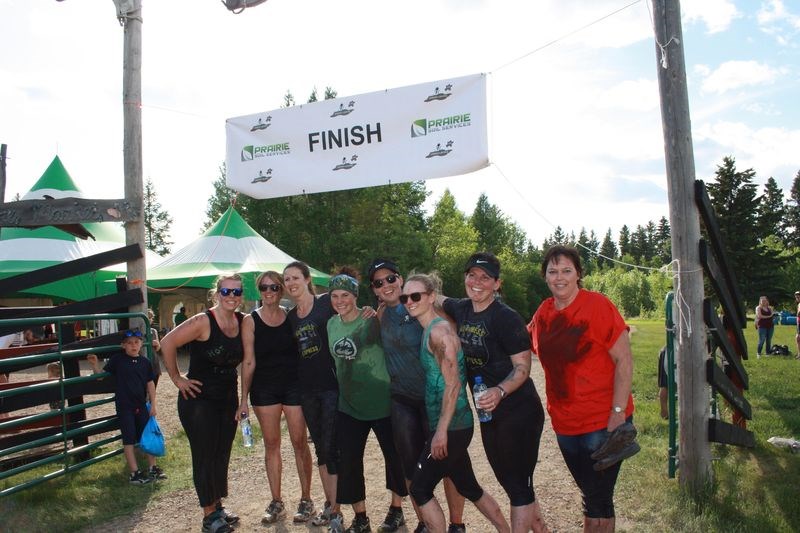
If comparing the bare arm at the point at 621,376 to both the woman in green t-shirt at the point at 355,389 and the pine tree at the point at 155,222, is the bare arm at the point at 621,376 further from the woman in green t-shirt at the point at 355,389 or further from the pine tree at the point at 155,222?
the pine tree at the point at 155,222

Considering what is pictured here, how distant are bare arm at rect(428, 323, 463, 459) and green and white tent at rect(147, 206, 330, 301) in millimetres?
14289

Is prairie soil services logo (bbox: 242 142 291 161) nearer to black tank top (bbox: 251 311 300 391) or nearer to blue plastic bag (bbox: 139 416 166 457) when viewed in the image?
black tank top (bbox: 251 311 300 391)

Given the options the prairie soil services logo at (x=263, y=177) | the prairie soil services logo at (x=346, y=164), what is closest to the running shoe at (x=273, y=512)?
the prairie soil services logo at (x=346, y=164)

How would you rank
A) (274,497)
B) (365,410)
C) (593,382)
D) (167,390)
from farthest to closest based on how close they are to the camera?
(167,390) < (274,497) < (365,410) < (593,382)

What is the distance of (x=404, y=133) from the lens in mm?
6469

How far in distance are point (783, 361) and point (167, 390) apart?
1416cm

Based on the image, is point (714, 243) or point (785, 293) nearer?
point (714, 243)

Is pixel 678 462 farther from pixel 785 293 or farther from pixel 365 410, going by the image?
pixel 785 293

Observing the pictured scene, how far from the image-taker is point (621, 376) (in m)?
3.26

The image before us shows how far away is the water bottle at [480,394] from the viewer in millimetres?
3250

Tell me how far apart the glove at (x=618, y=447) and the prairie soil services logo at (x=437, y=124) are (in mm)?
3965

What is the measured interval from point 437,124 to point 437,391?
370 cm

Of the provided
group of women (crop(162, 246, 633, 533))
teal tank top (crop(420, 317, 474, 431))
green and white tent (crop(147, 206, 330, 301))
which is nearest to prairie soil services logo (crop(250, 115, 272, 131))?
group of women (crop(162, 246, 633, 533))

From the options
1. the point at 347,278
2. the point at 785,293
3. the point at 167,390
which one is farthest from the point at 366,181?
the point at 785,293
